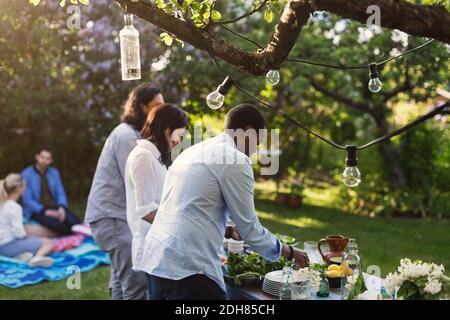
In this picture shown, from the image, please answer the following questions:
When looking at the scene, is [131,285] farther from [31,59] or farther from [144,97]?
[31,59]

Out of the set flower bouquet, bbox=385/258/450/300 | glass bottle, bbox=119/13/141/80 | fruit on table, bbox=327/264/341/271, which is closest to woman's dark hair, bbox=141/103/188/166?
glass bottle, bbox=119/13/141/80

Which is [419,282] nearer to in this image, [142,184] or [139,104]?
[142,184]

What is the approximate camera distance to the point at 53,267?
5602mm

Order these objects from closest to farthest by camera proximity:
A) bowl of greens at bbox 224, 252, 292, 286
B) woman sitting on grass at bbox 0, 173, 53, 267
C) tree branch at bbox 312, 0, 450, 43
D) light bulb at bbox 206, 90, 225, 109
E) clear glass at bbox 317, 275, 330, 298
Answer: tree branch at bbox 312, 0, 450, 43
light bulb at bbox 206, 90, 225, 109
clear glass at bbox 317, 275, 330, 298
bowl of greens at bbox 224, 252, 292, 286
woman sitting on grass at bbox 0, 173, 53, 267

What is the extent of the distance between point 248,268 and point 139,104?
4.46 feet

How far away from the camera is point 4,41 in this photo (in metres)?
4.52

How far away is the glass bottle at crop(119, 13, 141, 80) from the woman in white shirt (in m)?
0.59

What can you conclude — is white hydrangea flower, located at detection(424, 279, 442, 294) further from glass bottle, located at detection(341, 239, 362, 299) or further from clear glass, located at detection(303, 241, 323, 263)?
clear glass, located at detection(303, 241, 323, 263)

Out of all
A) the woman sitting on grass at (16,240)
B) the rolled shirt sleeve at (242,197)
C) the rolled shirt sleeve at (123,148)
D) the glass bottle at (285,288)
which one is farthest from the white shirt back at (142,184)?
the woman sitting on grass at (16,240)

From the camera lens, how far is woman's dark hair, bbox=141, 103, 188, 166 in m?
3.16

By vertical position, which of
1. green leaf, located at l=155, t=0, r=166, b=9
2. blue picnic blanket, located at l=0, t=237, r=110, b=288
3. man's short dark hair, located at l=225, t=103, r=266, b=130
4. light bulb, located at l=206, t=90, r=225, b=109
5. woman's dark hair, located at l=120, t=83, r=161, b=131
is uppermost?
green leaf, located at l=155, t=0, r=166, b=9

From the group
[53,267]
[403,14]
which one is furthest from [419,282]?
[53,267]

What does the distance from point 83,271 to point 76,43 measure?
4.06 metres

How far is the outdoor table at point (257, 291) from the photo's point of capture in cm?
267
